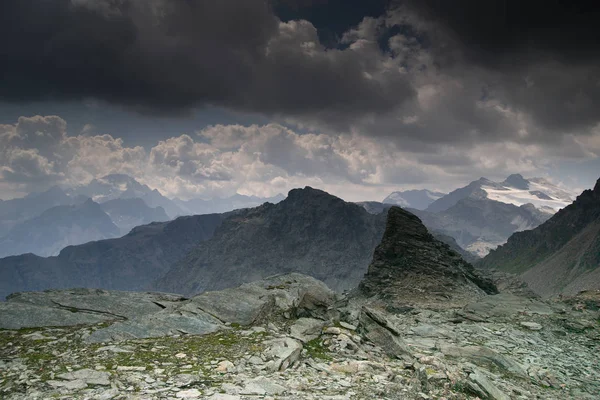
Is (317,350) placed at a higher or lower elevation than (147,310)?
higher

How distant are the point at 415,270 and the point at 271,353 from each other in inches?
1439

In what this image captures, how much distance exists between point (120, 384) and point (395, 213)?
2120 inches

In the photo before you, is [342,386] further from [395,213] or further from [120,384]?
[395,213]

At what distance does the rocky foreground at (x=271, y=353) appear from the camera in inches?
406

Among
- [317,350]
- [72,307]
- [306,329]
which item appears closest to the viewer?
[317,350]

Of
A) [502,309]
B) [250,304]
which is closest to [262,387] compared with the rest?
[250,304]

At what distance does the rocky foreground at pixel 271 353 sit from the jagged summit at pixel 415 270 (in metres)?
14.1

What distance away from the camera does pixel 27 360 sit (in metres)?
11.9

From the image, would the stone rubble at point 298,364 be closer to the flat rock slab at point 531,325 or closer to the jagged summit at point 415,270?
the flat rock slab at point 531,325

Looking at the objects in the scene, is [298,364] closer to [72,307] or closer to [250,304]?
[250,304]

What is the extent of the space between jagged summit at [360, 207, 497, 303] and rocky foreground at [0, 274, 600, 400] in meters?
14.1

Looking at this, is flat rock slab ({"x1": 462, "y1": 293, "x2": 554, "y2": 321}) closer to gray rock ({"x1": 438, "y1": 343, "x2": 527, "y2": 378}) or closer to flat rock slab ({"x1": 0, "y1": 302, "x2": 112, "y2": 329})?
gray rock ({"x1": 438, "y1": 343, "x2": 527, "y2": 378})

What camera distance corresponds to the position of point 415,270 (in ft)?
150

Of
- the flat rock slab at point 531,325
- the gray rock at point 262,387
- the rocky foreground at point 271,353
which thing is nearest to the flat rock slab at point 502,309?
the flat rock slab at point 531,325
